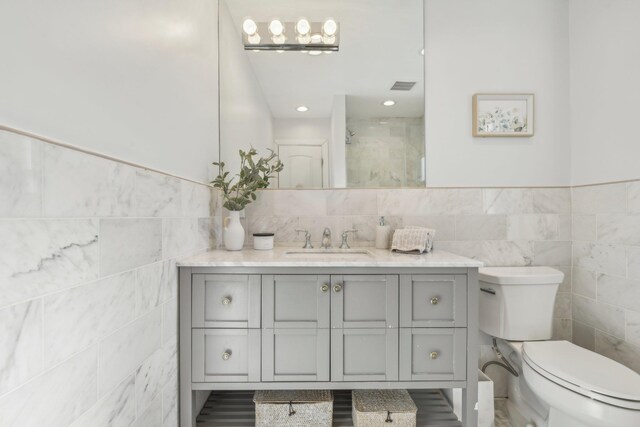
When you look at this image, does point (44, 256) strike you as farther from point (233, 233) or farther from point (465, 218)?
point (465, 218)

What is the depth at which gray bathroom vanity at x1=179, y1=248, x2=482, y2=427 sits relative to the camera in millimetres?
1374

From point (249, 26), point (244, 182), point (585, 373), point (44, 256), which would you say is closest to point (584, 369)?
point (585, 373)

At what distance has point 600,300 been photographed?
177 centimetres

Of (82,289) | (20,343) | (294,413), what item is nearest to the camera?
(20,343)

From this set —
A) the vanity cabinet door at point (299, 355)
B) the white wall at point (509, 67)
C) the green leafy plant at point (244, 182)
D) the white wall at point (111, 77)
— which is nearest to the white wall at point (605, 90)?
the white wall at point (509, 67)

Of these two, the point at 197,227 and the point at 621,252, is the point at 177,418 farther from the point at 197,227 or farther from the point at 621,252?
the point at 621,252

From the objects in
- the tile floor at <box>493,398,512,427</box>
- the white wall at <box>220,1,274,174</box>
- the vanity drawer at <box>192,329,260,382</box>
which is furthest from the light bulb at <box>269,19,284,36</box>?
the tile floor at <box>493,398,512,427</box>

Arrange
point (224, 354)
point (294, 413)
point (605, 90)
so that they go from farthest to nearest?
point (605, 90), point (294, 413), point (224, 354)

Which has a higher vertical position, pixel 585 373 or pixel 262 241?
pixel 262 241

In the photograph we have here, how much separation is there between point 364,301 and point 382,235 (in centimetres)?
61

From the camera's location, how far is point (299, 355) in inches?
54.3

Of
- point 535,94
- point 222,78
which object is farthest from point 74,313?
point 535,94

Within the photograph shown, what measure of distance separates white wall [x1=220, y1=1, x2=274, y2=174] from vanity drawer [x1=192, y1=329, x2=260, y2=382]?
38.6 inches

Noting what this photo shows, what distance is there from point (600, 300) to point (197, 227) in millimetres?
2246
